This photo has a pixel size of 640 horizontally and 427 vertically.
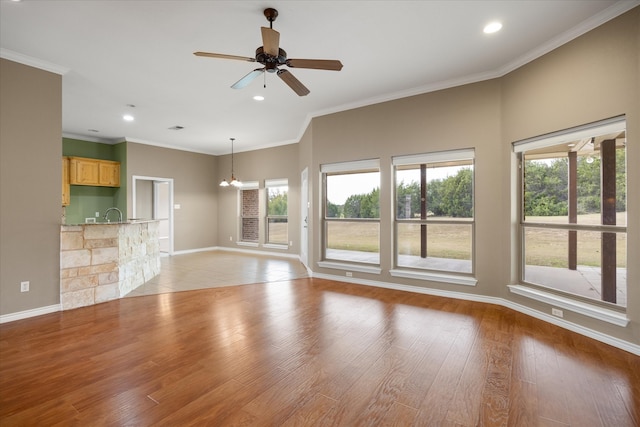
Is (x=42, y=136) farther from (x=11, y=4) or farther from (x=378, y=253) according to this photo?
(x=378, y=253)

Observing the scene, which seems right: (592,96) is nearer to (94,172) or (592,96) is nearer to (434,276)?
(434,276)

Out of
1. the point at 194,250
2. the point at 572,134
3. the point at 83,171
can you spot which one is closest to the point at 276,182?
the point at 194,250

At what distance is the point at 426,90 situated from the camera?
440 cm

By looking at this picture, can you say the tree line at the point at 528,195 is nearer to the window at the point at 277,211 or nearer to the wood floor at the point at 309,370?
the wood floor at the point at 309,370

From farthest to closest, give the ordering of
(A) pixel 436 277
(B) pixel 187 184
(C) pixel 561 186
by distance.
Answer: (B) pixel 187 184 < (A) pixel 436 277 < (C) pixel 561 186

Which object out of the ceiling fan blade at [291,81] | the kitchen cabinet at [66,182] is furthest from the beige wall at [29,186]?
the kitchen cabinet at [66,182]

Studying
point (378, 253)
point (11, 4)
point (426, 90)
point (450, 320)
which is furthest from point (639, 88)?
point (11, 4)

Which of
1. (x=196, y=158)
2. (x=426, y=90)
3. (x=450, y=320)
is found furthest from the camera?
(x=196, y=158)

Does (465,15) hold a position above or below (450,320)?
above

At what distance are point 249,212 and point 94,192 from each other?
388 centimetres

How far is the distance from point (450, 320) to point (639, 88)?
2.80 meters

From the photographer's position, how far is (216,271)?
6.07 metres

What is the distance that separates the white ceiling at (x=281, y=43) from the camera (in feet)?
8.86

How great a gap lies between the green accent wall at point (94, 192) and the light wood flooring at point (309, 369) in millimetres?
4463
